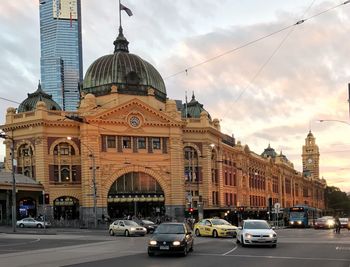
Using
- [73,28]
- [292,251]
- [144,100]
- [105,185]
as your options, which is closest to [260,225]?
[292,251]

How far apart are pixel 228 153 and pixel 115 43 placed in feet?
88.3

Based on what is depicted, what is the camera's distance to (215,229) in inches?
1495

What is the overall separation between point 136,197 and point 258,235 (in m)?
52.5

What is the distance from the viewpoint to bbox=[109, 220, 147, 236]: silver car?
41844 mm

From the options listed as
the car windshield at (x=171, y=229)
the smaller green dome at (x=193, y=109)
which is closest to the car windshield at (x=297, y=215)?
the smaller green dome at (x=193, y=109)

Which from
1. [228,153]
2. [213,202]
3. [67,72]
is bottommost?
[213,202]

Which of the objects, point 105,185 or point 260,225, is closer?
point 260,225

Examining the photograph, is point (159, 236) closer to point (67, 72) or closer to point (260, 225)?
point (260, 225)

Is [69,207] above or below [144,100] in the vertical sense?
below

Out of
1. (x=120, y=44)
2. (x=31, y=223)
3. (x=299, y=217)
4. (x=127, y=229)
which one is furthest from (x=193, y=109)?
(x=127, y=229)

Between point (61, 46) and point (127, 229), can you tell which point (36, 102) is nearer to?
point (61, 46)

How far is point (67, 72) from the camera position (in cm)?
9138

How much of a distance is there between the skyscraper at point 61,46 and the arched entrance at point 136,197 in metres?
22.8

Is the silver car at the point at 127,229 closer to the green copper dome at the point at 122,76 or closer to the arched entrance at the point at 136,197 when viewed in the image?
the arched entrance at the point at 136,197
